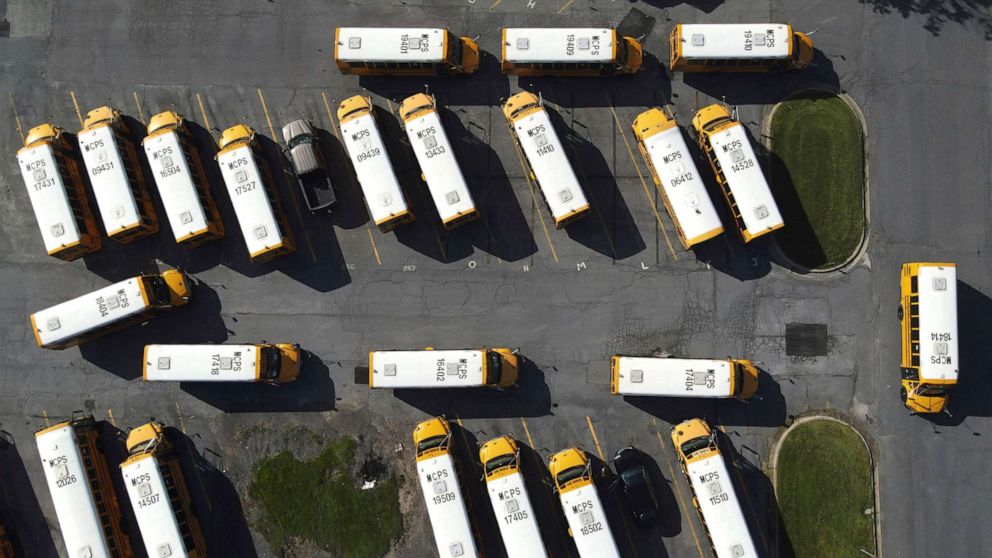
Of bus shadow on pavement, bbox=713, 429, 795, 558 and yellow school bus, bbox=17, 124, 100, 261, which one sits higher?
yellow school bus, bbox=17, 124, 100, 261

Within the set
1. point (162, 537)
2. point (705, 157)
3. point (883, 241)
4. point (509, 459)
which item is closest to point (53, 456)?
point (162, 537)

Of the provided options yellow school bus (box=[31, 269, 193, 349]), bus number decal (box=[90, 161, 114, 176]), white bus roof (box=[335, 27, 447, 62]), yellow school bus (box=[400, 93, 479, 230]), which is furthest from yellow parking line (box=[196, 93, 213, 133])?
yellow school bus (box=[400, 93, 479, 230])

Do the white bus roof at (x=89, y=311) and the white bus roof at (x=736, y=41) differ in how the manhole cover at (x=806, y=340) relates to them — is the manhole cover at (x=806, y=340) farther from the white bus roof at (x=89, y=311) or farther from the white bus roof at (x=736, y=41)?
the white bus roof at (x=89, y=311)

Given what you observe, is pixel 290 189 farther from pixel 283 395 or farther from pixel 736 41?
pixel 736 41

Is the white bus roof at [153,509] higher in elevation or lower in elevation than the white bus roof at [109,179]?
lower

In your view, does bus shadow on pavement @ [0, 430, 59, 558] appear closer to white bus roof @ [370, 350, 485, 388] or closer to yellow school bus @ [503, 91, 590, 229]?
white bus roof @ [370, 350, 485, 388]

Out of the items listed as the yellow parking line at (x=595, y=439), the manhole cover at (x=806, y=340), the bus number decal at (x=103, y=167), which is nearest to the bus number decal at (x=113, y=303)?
the bus number decal at (x=103, y=167)

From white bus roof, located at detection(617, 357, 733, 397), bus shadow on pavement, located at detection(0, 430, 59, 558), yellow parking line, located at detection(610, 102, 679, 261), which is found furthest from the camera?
yellow parking line, located at detection(610, 102, 679, 261)
